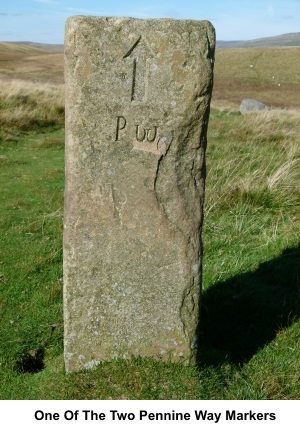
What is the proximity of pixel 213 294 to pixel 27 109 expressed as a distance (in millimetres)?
10395

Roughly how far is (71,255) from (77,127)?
0.80 meters

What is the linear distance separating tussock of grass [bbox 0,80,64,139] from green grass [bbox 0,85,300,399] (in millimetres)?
3543

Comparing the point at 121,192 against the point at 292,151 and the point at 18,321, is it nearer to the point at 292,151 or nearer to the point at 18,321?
the point at 18,321

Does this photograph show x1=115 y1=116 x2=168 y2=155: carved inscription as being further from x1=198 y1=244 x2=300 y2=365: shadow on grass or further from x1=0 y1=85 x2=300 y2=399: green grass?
x1=198 y1=244 x2=300 y2=365: shadow on grass

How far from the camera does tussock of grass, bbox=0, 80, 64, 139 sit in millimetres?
12867

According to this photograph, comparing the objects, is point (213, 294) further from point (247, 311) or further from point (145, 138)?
point (145, 138)

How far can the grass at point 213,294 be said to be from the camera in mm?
3516

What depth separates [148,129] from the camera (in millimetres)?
3219

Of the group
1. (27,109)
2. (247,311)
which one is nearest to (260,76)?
(27,109)

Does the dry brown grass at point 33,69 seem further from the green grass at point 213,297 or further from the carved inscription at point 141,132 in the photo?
the carved inscription at point 141,132

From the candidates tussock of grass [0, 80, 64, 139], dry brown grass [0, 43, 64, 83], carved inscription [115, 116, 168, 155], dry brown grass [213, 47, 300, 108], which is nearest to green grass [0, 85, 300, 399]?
carved inscription [115, 116, 168, 155]

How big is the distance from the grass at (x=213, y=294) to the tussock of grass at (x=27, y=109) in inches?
124

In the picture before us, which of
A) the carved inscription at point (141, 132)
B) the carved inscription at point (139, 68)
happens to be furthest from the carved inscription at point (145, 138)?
the carved inscription at point (139, 68)
